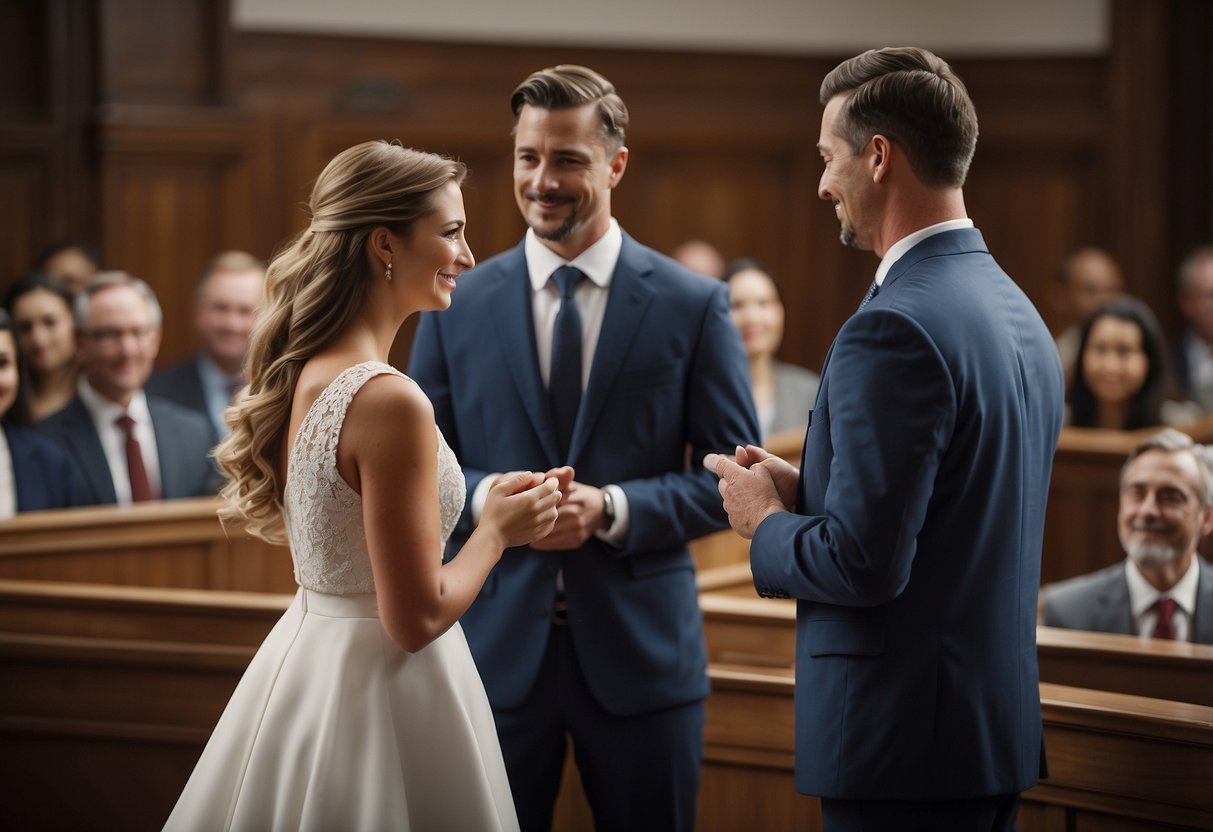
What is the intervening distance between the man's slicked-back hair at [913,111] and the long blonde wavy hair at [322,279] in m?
0.64

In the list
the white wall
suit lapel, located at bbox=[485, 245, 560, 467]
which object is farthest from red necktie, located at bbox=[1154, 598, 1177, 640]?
the white wall

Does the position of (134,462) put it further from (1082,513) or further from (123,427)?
(1082,513)

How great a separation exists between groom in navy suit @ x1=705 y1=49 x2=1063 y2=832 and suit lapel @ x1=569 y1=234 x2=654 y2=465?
0.56 meters

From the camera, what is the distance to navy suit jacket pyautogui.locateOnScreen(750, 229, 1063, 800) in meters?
1.89

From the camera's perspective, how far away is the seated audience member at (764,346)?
5547mm

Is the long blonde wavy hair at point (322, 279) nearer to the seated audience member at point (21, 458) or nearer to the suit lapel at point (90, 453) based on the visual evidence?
the seated audience member at point (21, 458)

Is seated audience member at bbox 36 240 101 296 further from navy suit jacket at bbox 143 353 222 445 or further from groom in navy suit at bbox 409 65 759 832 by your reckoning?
groom in navy suit at bbox 409 65 759 832

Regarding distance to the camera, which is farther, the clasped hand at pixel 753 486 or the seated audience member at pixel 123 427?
the seated audience member at pixel 123 427

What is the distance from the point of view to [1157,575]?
349 cm

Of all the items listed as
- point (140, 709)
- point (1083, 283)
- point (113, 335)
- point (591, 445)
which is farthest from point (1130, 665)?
point (1083, 283)

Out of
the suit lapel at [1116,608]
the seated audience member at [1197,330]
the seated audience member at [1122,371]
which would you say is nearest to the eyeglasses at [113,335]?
the suit lapel at [1116,608]

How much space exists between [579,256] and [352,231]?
654mm

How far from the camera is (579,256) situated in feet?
8.82

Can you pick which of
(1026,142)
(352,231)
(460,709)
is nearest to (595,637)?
(460,709)
